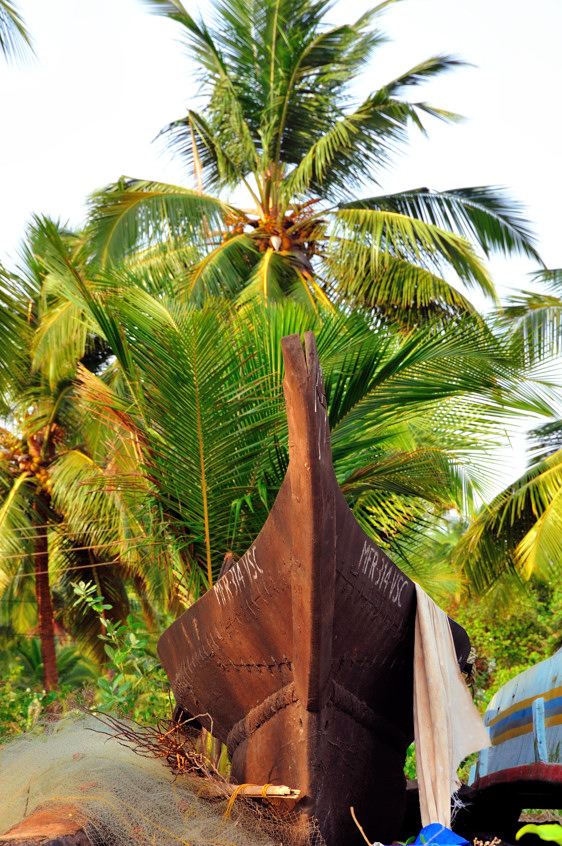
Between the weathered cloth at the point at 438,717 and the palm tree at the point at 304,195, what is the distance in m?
7.04

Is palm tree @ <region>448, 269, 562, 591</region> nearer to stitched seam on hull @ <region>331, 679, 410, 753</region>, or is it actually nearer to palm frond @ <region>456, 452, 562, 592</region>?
palm frond @ <region>456, 452, 562, 592</region>

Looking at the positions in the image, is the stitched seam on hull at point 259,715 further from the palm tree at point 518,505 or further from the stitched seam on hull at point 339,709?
the palm tree at point 518,505

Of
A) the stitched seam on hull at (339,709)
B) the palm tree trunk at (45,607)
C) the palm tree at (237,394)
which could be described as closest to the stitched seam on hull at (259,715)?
the stitched seam on hull at (339,709)

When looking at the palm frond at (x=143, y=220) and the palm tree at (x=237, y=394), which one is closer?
the palm tree at (x=237, y=394)

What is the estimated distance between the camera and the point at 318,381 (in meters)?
2.81

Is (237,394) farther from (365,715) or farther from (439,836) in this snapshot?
(439,836)

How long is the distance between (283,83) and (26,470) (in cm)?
719

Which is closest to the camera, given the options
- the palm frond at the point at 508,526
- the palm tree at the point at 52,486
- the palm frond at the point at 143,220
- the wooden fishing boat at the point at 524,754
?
the wooden fishing boat at the point at 524,754

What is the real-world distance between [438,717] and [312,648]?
0.69 meters

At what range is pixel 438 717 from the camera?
327 centimetres

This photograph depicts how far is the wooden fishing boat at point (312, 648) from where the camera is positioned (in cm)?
291

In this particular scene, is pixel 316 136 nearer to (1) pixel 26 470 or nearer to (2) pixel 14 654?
(1) pixel 26 470

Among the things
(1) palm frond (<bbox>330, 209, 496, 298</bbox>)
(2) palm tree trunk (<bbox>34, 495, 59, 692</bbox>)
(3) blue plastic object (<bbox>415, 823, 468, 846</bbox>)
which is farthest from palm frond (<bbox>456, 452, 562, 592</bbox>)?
(3) blue plastic object (<bbox>415, 823, 468, 846</bbox>)

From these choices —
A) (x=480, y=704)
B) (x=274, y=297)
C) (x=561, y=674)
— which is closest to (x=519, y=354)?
(x=561, y=674)
